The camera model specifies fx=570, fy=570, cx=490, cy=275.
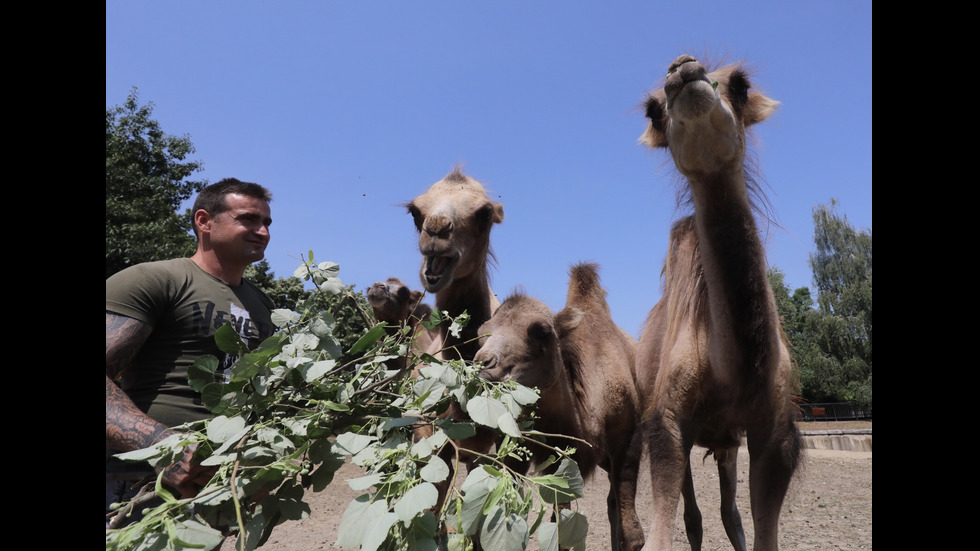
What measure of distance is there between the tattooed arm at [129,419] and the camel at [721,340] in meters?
2.08

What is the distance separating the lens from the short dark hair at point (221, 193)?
3.27 meters

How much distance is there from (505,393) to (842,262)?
45132 mm

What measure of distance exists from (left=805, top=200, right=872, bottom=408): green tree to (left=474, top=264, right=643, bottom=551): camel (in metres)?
35.0

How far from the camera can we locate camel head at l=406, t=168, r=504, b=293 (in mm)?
3619

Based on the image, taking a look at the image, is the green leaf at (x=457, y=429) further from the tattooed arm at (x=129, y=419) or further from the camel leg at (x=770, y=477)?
the camel leg at (x=770, y=477)

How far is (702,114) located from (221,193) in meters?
2.66

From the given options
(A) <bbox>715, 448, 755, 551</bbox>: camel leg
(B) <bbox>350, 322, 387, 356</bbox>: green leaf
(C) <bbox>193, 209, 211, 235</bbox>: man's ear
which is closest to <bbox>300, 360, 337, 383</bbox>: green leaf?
(B) <bbox>350, 322, 387, 356</bbox>: green leaf

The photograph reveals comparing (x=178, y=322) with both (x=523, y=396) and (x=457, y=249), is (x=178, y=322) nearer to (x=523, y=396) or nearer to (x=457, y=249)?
(x=457, y=249)

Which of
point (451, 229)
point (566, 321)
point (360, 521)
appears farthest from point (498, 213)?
point (360, 521)

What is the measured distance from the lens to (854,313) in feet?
124

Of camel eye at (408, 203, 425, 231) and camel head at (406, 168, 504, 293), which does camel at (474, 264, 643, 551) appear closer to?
camel head at (406, 168, 504, 293)

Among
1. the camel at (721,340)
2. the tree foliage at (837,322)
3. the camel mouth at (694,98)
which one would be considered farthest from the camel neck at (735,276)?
the tree foliage at (837,322)

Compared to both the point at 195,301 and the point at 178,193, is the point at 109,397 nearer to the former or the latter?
the point at 195,301
